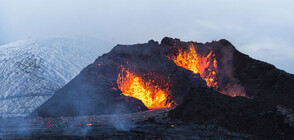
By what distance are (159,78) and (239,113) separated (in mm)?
29941

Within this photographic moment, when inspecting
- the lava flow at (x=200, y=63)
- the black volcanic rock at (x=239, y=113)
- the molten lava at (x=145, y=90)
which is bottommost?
the molten lava at (x=145, y=90)

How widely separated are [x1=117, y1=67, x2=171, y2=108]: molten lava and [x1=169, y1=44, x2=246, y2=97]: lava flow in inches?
302

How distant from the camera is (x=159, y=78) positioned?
149 feet

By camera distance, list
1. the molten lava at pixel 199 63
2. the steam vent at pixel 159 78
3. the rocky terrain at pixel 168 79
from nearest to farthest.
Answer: the rocky terrain at pixel 168 79 → the steam vent at pixel 159 78 → the molten lava at pixel 199 63

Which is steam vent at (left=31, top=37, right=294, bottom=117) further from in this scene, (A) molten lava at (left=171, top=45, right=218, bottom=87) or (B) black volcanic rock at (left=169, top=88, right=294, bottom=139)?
(B) black volcanic rock at (left=169, top=88, right=294, bottom=139)

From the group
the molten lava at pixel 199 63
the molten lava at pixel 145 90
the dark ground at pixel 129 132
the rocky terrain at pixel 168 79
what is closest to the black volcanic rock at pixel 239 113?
the rocky terrain at pixel 168 79

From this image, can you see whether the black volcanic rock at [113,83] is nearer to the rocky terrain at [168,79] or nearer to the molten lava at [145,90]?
the rocky terrain at [168,79]

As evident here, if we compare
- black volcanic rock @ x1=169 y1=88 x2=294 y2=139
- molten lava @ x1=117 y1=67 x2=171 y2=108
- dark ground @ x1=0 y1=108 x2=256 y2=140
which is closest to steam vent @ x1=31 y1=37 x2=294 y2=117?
molten lava @ x1=117 y1=67 x2=171 y2=108

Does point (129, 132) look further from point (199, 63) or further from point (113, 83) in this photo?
point (199, 63)

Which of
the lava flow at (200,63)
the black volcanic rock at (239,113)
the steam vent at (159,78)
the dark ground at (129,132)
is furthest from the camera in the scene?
the lava flow at (200,63)

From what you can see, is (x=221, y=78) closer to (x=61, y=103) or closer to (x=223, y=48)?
(x=223, y=48)

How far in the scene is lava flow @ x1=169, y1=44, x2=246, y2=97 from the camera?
50.5m

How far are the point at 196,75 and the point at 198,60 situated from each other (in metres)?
8.45

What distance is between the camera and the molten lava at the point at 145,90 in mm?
44375
